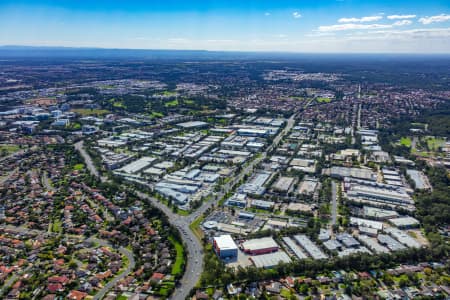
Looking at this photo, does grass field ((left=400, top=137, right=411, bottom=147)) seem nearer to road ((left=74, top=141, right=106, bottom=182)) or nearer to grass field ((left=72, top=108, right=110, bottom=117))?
road ((left=74, top=141, right=106, bottom=182))

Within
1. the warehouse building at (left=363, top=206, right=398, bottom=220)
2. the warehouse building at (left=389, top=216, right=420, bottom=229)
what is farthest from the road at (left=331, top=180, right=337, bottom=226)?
the warehouse building at (left=389, top=216, right=420, bottom=229)

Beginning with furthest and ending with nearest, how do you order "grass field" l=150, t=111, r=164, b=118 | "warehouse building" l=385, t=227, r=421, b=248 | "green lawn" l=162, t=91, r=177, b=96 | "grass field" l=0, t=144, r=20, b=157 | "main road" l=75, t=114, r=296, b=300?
"green lawn" l=162, t=91, r=177, b=96
"grass field" l=150, t=111, r=164, b=118
"grass field" l=0, t=144, r=20, b=157
"warehouse building" l=385, t=227, r=421, b=248
"main road" l=75, t=114, r=296, b=300

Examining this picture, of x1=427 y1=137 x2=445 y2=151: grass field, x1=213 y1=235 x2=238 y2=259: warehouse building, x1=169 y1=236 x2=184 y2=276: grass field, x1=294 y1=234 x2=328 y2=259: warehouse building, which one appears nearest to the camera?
x1=169 y1=236 x2=184 y2=276: grass field

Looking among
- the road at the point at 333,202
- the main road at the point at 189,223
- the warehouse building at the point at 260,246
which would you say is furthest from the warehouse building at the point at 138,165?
the road at the point at 333,202

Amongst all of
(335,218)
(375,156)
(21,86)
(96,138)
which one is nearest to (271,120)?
(375,156)

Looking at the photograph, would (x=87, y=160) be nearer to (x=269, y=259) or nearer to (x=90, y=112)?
(x=269, y=259)

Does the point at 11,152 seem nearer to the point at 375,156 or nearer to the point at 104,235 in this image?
the point at 104,235
